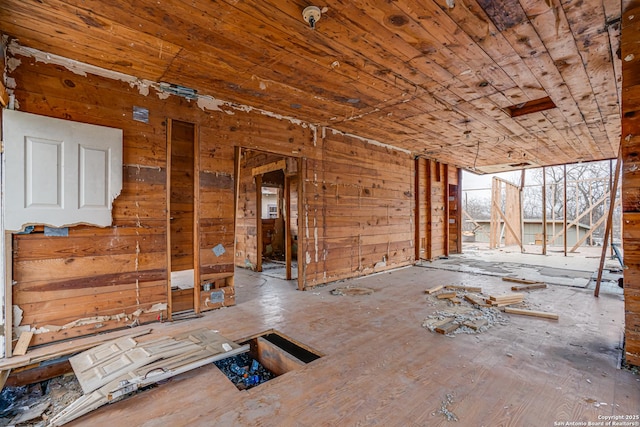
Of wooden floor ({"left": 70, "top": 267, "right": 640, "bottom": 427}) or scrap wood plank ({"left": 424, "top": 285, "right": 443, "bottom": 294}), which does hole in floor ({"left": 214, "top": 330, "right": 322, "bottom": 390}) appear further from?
scrap wood plank ({"left": 424, "top": 285, "right": 443, "bottom": 294})

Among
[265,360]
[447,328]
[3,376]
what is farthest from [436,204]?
[3,376]

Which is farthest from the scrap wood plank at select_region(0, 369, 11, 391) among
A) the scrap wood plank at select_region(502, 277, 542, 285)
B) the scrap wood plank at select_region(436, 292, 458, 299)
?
the scrap wood plank at select_region(502, 277, 542, 285)

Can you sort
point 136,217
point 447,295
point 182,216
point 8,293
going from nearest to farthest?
1. point 8,293
2. point 136,217
3. point 182,216
4. point 447,295

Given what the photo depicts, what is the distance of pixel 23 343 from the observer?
2.37 metres

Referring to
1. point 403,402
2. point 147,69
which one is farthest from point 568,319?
point 147,69

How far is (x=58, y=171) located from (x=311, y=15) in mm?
2517

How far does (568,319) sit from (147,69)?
516cm

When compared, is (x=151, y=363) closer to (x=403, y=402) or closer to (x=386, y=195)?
(x=403, y=402)

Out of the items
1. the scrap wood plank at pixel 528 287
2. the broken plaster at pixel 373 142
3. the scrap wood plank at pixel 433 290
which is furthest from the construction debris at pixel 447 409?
the broken plaster at pixel 373 142

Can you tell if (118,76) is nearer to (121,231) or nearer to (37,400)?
(121,231)

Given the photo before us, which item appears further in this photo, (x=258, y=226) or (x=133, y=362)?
(x=258, y=226)

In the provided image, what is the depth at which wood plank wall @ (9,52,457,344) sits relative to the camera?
2.50 m

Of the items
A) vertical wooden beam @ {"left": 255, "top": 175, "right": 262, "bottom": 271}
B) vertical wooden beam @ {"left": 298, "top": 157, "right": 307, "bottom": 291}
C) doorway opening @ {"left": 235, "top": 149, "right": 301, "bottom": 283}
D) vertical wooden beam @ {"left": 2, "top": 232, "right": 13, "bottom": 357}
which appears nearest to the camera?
vertical wooden beam @ {"left": 2, "top": 232, "right": 13, "bottom": 357}

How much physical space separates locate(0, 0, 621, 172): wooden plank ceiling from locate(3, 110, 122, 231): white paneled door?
0.68m
